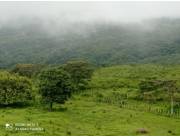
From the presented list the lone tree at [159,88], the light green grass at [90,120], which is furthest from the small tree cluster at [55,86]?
the lone tree at [159,88]

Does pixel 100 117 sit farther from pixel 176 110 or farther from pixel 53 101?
pixel 176 110

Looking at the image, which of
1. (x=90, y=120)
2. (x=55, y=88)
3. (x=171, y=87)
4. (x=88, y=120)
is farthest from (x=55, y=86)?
(x=171, y=87)

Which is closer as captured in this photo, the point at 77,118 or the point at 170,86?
the point at 77,118

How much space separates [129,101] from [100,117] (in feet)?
82.5

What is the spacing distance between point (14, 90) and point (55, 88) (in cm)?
1045

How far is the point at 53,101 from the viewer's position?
88625 millimetres

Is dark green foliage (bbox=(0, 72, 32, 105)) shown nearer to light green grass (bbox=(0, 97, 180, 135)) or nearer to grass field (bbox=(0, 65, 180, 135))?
grass field (bbox=(0, 65, 180, 135))

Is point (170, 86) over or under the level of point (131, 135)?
over

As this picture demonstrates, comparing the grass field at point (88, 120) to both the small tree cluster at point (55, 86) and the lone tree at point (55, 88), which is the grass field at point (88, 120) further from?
the small tree cluster at point (55, 86)

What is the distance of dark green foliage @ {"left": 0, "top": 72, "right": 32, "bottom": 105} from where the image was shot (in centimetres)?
9212

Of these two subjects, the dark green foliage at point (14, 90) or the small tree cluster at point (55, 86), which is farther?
the dark green foliage at point (14, 90)

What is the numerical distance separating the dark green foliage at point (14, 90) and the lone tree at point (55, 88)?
5959mm

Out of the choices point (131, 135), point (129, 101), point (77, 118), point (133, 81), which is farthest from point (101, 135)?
point (133, 81)

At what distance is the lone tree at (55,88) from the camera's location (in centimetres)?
8888
